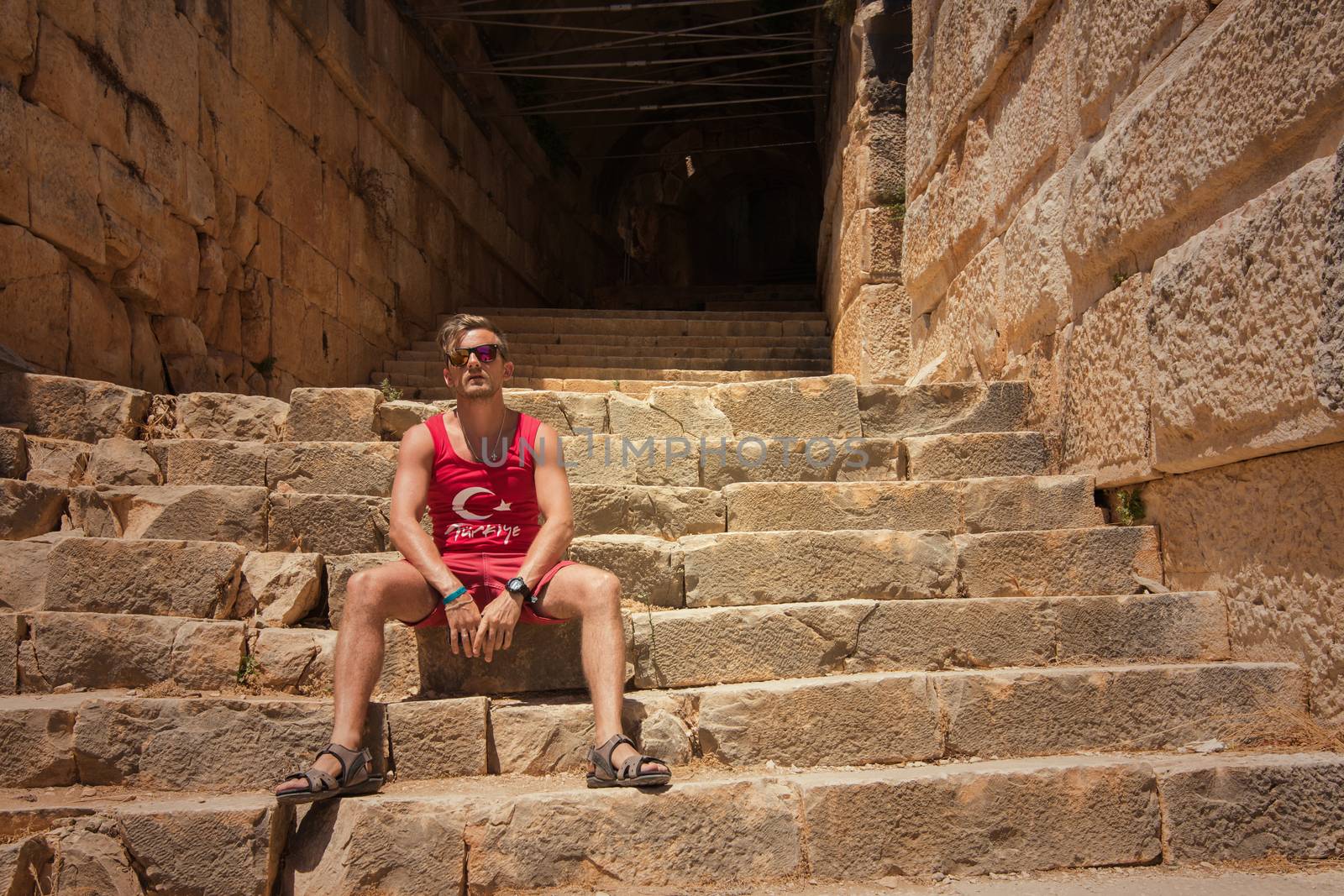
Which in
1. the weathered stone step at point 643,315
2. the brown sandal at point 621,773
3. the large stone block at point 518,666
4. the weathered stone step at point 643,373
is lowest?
the brown sandal at point 621,773

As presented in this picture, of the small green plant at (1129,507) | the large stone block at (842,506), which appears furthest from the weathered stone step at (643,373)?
the small green plant at (1129,507)

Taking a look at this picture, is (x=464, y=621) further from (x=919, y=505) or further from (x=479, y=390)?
(x=919, y=505)

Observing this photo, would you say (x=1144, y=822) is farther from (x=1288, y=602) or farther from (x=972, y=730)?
(x=1288, y=602)

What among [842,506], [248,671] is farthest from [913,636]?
[248,671]

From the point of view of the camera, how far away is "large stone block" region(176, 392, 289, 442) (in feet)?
16.1

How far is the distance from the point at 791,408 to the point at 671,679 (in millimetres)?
1735

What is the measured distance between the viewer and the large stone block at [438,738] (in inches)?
118

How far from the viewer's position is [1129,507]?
3.87 meters

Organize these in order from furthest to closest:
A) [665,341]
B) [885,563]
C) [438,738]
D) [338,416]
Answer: [665,341]
[338,416]
[885,563]
[438,738]

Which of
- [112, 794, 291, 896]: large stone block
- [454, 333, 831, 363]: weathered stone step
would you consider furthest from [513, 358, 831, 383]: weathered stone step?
[112, 794, 291, 896]: large stone block

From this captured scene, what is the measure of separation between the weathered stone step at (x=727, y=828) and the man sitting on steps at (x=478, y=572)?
5.0 inches

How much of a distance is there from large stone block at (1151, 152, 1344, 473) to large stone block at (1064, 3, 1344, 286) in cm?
14

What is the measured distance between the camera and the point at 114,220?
18.6 ft

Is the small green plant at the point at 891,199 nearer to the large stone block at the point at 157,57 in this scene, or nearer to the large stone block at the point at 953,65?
the large stone block at the point at 953,65
